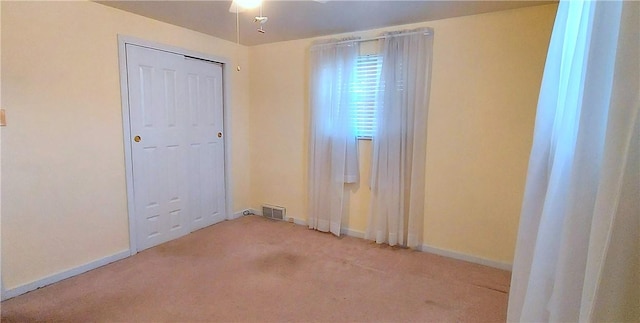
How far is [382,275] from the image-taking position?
99.8 inches

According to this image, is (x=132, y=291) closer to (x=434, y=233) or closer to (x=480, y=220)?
(x=434, y=233)

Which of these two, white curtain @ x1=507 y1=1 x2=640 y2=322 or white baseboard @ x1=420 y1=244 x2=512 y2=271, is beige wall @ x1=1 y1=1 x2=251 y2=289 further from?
white curtain @ x1=507 y1=1 x2=640 y2=322

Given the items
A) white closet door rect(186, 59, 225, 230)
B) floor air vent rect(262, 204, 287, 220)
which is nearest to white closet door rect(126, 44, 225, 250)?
white closet door rect(186, 59, 225, 230)

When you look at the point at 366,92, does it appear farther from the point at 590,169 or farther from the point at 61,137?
the point at 61,137

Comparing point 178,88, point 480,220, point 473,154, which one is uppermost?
point 178,88

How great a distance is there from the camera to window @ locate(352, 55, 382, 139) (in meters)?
3.11

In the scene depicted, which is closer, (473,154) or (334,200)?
(473,154)

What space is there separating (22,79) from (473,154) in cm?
343

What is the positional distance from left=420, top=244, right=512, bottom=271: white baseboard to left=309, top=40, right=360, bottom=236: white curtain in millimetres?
927

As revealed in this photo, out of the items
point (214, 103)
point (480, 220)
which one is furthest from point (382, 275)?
point (214, 103)

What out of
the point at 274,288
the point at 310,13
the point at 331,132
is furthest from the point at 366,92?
the point at 274,288

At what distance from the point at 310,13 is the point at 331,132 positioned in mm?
1170

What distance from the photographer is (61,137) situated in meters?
2.36

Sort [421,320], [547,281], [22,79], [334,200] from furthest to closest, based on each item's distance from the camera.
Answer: [334,200] → [22,79] → [421,320] → [547,281]
